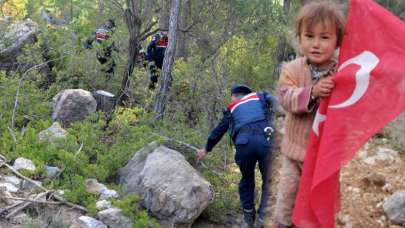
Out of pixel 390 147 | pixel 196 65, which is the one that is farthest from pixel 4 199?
pixel 390 147

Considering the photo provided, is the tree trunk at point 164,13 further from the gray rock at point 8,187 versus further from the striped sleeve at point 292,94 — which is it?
the striped sleeve at point 292,94

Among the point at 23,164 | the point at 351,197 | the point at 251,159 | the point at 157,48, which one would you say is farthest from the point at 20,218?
the point at 157,48

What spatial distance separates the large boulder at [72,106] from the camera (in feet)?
21.3

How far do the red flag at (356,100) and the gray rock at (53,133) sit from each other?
3.34 meters

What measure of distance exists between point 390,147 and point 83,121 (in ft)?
12.5

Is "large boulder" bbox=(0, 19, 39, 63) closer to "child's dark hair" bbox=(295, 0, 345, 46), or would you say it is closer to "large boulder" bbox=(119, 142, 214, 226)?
"large boulder" bbox=(119, 142, 214, 226)

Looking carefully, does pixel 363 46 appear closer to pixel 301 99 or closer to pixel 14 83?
pixel 301 99

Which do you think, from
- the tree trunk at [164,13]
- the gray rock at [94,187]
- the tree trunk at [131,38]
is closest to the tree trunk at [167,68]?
the tree trunk at [131,38]

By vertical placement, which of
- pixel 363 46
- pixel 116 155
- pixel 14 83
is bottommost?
pixel 116 155

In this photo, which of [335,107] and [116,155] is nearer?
[335,107]

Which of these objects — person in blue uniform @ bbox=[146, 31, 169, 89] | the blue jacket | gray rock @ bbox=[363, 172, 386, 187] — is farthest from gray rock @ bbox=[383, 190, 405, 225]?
person in blue uniform @ bbox=[146, 31, 169, 89]

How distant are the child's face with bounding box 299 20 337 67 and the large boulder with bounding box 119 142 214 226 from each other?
2323 mm

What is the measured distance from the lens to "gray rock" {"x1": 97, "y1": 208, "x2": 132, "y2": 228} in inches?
170

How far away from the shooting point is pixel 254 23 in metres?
8.18
